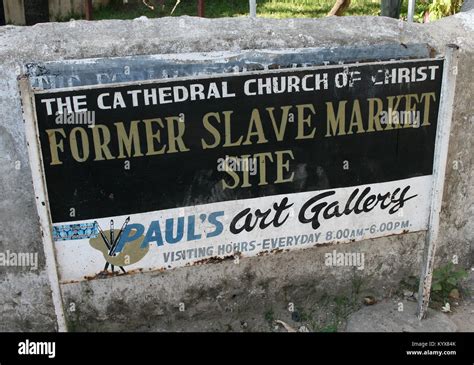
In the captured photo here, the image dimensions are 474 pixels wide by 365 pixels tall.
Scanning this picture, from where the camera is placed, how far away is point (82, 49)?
3.42 m

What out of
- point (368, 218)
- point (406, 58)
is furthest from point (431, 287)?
point (406, 58)

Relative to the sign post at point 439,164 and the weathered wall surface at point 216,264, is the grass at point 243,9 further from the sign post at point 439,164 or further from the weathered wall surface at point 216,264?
the sign post at point 439,164

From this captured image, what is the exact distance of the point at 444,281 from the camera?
4258 mm

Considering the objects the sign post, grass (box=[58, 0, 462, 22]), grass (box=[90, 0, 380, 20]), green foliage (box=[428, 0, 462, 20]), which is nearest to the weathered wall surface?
the sign post

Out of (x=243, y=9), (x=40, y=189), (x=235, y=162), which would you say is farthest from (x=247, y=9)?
(x=40, y=189)

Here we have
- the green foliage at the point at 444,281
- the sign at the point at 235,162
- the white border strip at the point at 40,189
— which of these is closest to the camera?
the white border strip at the point at 40,189

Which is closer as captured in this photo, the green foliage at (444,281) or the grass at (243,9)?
the green foliage at (444,281)

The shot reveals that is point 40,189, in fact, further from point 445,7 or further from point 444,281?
point 445,7

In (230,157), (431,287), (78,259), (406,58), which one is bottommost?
(431,287)

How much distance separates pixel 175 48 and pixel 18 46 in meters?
0.83

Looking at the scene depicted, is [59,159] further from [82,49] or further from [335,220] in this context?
[335,220]

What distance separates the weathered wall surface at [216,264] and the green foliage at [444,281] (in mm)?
100

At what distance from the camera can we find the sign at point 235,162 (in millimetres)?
3305

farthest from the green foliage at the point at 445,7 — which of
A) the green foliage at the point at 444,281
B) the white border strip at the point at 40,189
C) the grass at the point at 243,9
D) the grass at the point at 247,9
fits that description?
the white border strip at the point at 40,189
